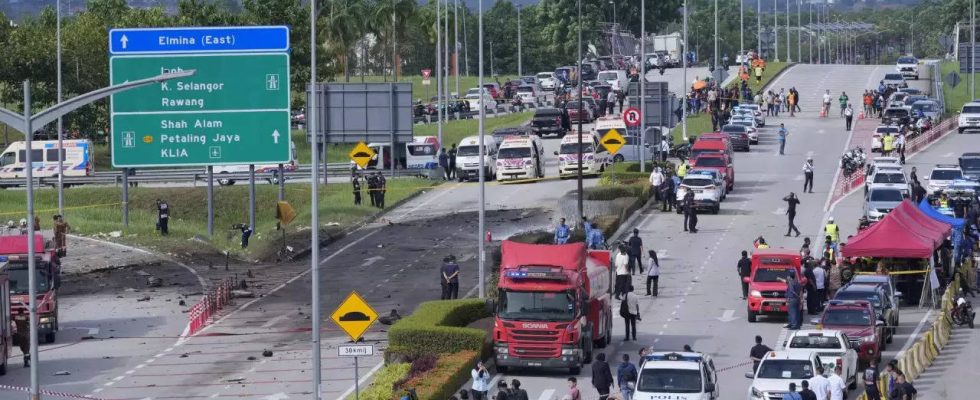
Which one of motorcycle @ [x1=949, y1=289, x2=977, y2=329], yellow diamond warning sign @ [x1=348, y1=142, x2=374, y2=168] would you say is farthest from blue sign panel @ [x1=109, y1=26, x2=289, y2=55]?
motorcycle @ [x1=949, y1=289, x2=977, y2=329]

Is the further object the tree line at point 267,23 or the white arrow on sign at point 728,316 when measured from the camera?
the tree line at point 267,23

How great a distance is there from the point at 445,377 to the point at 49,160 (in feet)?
160

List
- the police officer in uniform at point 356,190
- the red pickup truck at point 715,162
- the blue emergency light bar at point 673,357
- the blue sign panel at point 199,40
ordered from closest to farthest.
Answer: the blue emergency light bar at point 673,357
the blue sign panel at point 199,40
the red pickup truck at point 715,162
the police officer in uniform at point 356,190

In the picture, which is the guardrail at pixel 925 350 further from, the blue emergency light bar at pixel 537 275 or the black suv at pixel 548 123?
the black suv at pixel 548 123

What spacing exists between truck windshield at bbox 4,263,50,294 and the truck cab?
17441 millimetres

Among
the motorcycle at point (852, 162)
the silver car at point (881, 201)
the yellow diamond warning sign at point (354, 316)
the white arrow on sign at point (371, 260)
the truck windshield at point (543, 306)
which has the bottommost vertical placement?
the white arrow on sign at point (371, 260)

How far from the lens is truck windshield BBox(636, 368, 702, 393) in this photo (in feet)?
103

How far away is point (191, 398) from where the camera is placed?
34469mm

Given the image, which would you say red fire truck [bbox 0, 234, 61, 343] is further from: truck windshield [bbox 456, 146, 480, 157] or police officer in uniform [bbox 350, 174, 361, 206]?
truck windshield [bbox 456, 146, 480, 157]

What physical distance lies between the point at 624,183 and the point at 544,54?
11143cm

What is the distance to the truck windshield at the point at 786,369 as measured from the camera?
32.3 meters

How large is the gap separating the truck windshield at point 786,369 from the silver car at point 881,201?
2500 cm

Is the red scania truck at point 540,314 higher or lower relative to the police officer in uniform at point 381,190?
lower

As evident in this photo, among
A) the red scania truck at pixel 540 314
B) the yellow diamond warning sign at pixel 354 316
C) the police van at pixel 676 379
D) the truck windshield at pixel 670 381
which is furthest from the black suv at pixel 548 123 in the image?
the yellow diamond warning sign at pixel 354 316
